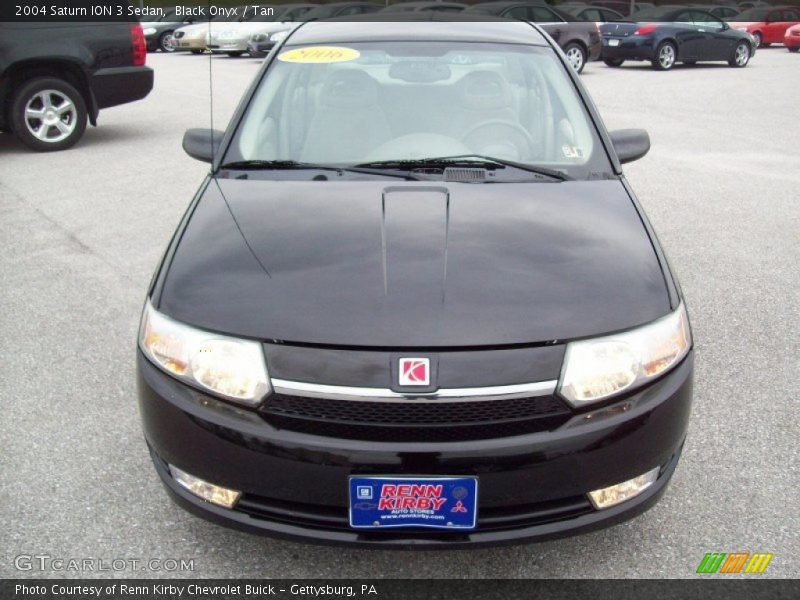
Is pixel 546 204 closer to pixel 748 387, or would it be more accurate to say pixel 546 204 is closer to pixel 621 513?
pixel 621 513

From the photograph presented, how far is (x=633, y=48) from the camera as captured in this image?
18.0m

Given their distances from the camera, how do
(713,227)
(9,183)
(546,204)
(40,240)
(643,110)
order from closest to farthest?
(546,204) → (40,240) → (713,227) → (9,183) → (643,110)

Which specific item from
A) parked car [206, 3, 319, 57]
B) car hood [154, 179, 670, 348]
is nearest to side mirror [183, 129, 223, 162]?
car hood [154, 179, 670, 348]

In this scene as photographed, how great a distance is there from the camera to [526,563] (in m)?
2.45

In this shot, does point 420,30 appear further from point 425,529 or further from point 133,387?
point 425,529

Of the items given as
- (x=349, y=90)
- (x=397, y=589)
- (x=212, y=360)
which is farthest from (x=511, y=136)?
(x=397, y=589)

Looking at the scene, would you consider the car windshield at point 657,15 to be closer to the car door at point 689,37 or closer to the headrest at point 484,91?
the car door at point 689,37

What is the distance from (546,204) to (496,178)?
11.1 inches

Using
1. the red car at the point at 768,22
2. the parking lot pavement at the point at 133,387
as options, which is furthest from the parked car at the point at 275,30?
the parking lot pavement at the point at 133,387

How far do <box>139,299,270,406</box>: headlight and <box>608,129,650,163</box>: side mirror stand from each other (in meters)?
1.98

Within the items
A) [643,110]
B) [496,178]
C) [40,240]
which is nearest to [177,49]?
[643,110]

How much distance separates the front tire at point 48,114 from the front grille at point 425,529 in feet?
24.9

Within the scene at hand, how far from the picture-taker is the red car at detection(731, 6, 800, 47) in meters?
25.6

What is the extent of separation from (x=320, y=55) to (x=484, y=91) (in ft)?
2.35
